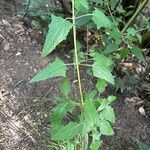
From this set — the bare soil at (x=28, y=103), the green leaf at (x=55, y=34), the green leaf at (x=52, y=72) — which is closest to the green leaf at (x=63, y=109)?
the green leaf at (x=52, y=72)

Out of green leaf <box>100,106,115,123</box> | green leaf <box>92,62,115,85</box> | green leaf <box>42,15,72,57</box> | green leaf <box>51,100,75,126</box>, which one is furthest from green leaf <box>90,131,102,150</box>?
green leaf <box>42,15,72,57</box>

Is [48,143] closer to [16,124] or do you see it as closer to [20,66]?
[16,124]

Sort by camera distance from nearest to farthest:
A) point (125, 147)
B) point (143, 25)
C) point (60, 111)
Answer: point (60, 111), point (125, 147), point (143, 25)

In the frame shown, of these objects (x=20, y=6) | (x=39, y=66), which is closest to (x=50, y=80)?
(x=39, y=66)

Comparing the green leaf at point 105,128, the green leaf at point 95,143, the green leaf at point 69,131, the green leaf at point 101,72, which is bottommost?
the green leaf at point 95,143

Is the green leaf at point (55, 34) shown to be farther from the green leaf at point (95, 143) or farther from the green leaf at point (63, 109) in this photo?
the green leaf at point (95, 143)

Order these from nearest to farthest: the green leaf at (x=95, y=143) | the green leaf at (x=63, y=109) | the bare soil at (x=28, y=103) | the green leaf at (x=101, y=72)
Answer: the green leaf at (x=101, y=72) → the green leaf at (x=63, y=109) → the green leaf at (x=95, y=143) → the bare soil at (x=28, y=103)

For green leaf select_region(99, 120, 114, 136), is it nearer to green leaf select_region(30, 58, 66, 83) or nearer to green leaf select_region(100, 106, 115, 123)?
green leaf select_region(100, 106, 115, 123)

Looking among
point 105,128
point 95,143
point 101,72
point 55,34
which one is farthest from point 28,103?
point 55,34
